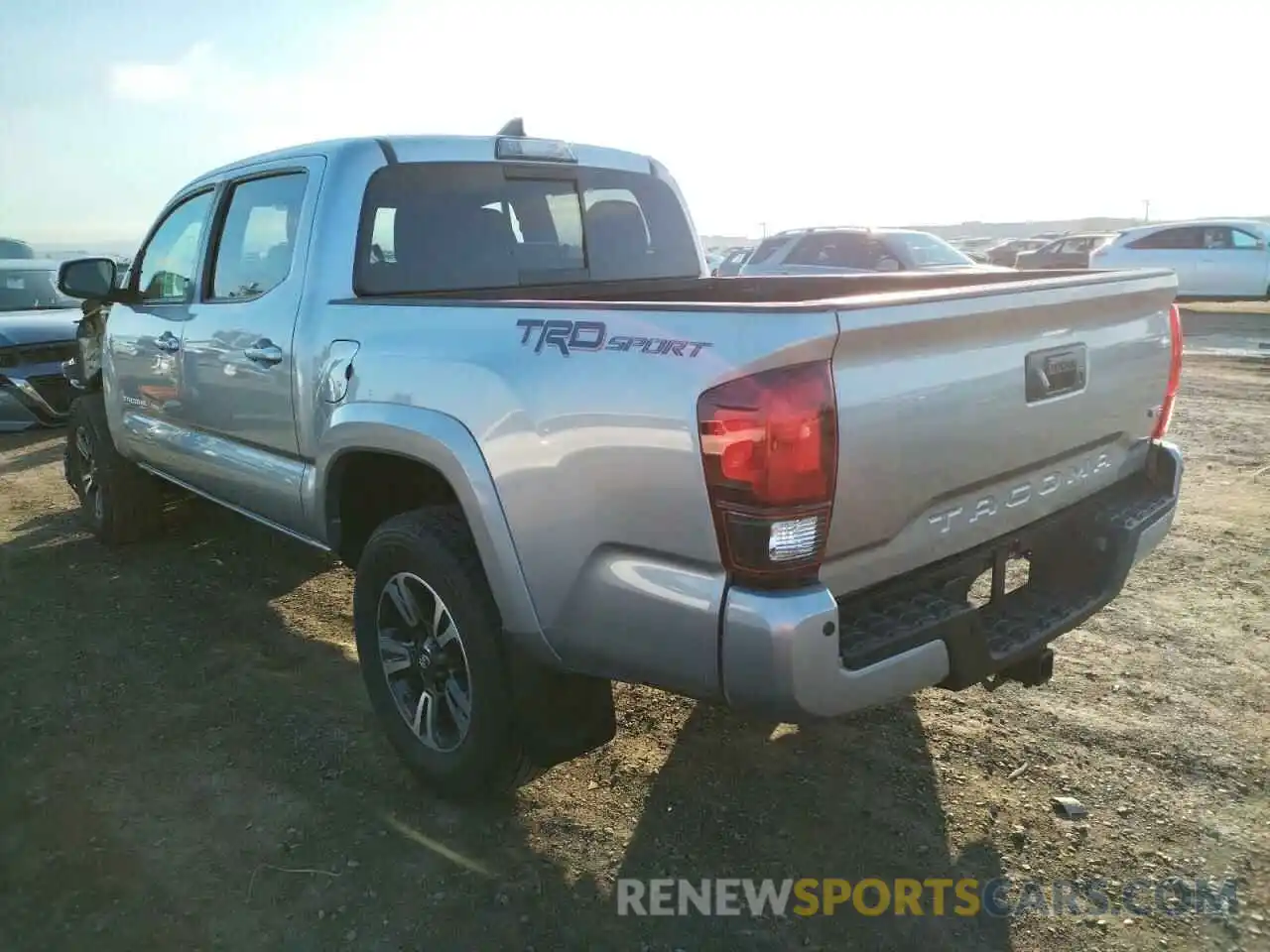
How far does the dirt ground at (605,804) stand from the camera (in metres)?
2.51

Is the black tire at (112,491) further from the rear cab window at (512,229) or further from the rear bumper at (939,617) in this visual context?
the rear bumper at (939,617)

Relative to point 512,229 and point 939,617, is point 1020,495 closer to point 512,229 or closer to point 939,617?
point 939,617

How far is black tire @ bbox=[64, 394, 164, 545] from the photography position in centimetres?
550

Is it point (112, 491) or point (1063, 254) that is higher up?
point (1063, 254)

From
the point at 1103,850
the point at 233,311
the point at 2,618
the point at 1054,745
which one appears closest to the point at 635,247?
the point at 233,311

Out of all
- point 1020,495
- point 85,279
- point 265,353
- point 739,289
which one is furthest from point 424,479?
point 85,279

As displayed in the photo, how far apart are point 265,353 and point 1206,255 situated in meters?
19.6

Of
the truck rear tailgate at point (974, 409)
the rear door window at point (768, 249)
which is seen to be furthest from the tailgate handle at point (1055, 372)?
the rear door window at point (768, 249)

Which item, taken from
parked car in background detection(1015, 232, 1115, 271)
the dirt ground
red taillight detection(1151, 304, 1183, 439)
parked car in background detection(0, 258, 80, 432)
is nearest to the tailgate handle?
red taillight detection(1151, 304, 1183, 439)

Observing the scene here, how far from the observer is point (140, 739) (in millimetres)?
3471

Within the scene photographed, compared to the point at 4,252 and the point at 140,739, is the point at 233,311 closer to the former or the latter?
the point at 140,739

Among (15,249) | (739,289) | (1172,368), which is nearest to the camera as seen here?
(1172,368)

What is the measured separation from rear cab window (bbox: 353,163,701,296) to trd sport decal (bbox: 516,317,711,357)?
122cm

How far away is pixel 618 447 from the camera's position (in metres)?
2.24
